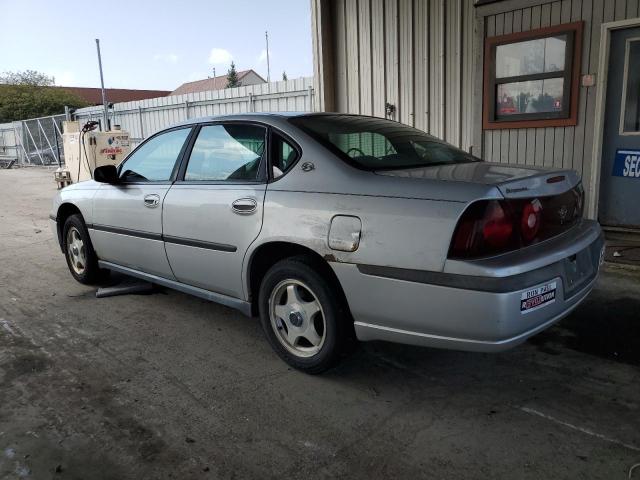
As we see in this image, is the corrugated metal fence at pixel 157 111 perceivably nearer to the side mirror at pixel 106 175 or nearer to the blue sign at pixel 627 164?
the side mirror at pixel 106 175

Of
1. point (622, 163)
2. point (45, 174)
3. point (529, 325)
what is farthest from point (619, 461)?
point (45, 174)

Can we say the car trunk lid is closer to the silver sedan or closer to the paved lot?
the silver sedan

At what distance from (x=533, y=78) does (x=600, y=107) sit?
827 mm

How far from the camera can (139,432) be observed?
274cm

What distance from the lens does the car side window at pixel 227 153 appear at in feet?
11.6

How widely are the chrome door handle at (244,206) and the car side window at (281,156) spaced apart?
22cm

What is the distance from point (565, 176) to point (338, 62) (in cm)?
621

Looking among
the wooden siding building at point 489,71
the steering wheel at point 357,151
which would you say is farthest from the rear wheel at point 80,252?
the wooden siding building at point 489,71

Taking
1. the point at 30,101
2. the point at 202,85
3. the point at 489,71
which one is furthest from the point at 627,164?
the point at 202,85

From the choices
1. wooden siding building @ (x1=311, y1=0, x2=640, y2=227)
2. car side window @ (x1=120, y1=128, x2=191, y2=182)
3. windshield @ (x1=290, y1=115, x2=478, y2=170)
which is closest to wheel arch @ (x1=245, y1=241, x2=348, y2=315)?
windshield @ (x1=290, y1=115, x2=478, y2=170)

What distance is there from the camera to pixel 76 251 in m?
5.32

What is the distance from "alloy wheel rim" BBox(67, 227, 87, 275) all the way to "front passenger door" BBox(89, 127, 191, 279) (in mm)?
427

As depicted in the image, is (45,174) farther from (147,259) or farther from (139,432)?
(139,432)

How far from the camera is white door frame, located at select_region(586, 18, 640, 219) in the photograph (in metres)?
5.62
